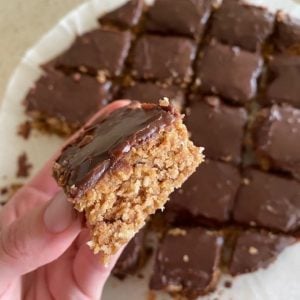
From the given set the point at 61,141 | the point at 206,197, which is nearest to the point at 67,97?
the point at 61,141

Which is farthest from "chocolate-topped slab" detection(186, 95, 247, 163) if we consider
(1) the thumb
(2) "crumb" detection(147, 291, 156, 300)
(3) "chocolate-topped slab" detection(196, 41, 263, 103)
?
(1) the thumb

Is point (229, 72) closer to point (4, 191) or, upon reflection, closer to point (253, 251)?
point (253, 251)

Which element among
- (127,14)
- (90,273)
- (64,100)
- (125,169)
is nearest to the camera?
(125,169)

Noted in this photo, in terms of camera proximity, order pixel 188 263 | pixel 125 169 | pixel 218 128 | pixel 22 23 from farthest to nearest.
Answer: pixel 22 23 → pixel 218 128 → pixel 188 263 → pixel 125 169

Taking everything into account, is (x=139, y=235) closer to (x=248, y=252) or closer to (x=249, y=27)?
(x=248, y=252)

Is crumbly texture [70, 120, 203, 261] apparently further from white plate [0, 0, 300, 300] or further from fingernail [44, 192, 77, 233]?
white plate [0, 0, 300, 300]

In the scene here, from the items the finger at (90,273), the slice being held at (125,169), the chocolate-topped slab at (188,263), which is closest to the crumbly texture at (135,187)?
the slice being held at (125,169)

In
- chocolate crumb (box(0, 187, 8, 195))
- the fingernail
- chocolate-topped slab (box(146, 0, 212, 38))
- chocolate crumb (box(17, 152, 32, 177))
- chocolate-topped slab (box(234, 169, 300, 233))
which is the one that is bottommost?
chocolate-topped slab (box(234, 169, 300, 233))
